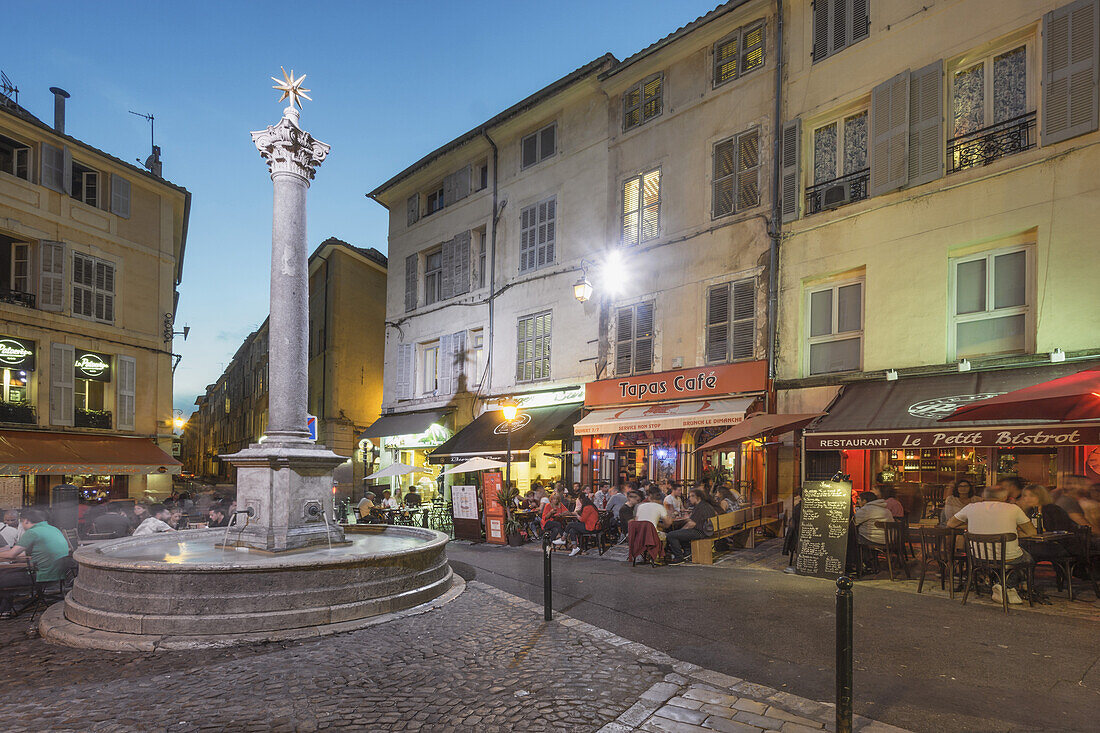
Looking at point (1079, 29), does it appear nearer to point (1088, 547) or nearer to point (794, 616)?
point (1088, 547)

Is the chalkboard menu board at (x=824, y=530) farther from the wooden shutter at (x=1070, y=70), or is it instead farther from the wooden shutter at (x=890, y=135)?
the wooden shutter at (x=1070, y=70)

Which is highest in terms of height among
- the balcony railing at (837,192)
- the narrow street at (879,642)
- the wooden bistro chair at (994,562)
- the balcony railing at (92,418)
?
the balcony railing at (837,192)

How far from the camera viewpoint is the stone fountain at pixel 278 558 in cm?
604

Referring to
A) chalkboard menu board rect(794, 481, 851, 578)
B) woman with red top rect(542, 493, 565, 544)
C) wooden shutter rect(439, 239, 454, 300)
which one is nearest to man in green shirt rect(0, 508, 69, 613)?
woman with red top rect(542, 493, 565, 544)

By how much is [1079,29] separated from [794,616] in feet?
31.5

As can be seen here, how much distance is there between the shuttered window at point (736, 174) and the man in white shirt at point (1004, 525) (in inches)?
312

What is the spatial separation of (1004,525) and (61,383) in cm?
2099

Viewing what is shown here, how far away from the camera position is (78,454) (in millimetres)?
16594

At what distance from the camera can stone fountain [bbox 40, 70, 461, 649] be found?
6039mm

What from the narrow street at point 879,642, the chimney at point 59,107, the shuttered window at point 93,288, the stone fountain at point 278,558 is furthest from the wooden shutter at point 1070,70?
the chimney at point 59,107

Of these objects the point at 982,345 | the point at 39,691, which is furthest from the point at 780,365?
the point at 39,691

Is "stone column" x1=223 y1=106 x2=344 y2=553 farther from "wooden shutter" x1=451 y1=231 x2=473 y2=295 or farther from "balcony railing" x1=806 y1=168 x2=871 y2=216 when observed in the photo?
"wooden shutter" x1=451 y1=231 x2=473 y2=295

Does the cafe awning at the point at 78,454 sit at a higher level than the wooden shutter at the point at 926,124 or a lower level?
lower

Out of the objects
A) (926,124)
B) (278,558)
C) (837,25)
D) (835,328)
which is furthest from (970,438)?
(278,558)
